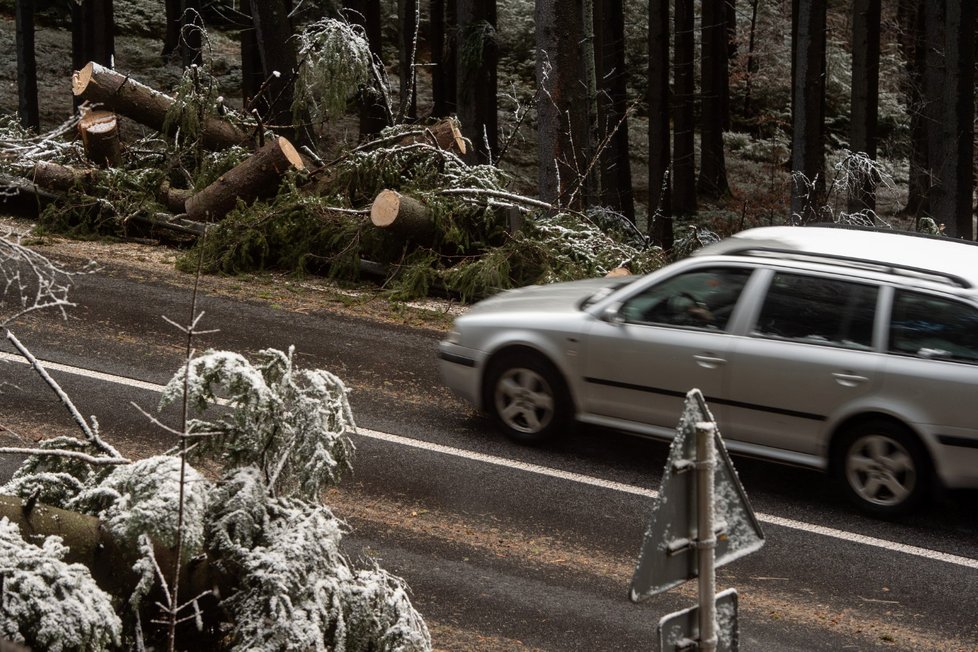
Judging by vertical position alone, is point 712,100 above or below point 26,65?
above

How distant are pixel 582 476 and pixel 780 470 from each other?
1.56 meters

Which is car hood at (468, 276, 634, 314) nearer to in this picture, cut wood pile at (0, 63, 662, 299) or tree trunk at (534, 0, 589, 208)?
cut wood pile at (0, 63, 662, 299)

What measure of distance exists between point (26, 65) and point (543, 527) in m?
23.2

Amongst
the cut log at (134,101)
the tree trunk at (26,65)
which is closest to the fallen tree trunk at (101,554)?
the cut log at (134,101)

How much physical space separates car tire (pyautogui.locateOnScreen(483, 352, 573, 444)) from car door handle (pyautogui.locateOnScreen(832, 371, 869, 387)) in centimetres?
206

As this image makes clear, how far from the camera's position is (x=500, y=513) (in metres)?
7.96

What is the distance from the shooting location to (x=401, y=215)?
1320 cm

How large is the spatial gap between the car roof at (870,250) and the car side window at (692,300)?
9.7 inches

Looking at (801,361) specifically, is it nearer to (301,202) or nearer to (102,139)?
(301,202)

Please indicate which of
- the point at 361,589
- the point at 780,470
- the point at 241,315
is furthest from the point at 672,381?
the point at 241,315

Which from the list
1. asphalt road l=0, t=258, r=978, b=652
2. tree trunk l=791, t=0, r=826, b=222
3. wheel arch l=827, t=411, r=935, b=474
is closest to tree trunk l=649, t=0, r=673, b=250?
tree trunk l=791, t=0, r=826, b=222

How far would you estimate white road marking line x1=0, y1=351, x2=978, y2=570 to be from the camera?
24.6 ft

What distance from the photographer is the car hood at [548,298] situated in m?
9.32

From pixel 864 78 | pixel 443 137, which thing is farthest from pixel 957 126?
pixel 443 137
